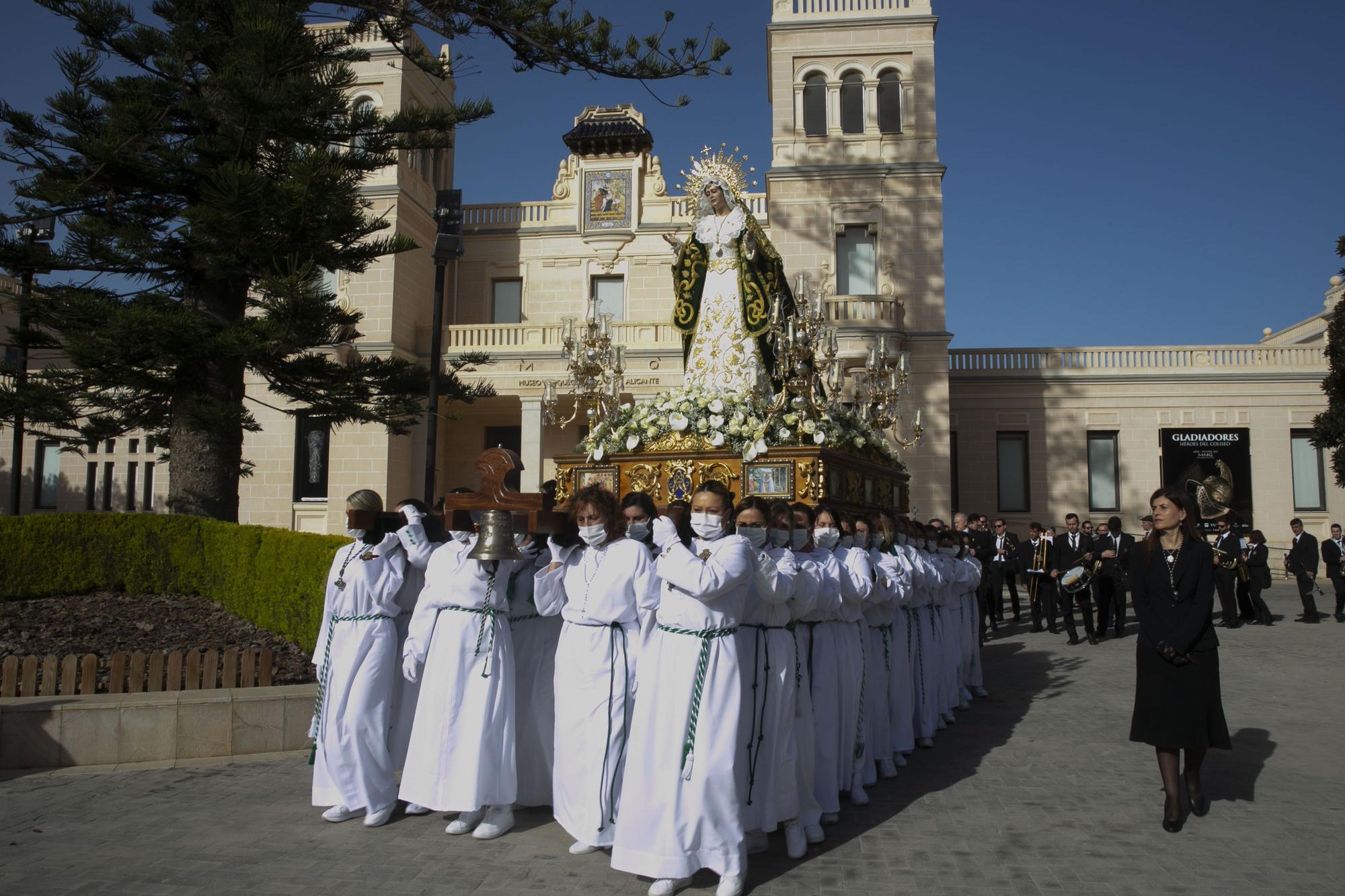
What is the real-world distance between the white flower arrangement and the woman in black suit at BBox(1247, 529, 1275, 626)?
9.03 m

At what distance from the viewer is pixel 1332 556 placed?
16281 millimetres

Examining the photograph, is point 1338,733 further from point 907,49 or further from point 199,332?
point 907,49

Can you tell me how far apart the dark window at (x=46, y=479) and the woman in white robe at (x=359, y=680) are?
2645 cm

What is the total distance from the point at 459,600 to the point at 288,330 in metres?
5.73

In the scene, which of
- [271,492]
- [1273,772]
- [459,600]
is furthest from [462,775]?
[271,492]

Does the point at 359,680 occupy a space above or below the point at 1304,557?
below

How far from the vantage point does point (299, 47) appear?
404 inches

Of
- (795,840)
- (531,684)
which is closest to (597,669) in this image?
(531,684)

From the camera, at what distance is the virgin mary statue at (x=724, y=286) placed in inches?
404

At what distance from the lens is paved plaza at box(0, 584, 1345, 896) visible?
15.2 feet

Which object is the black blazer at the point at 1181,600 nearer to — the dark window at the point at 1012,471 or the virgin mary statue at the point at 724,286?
the virgin mary statue at the point at 724,286

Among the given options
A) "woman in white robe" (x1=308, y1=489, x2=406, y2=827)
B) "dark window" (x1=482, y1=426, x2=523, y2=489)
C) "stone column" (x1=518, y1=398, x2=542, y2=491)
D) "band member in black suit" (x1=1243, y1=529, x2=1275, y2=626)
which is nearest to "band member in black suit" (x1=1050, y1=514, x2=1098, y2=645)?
"band member in black suit" (x1=1243, y1=529, x2=1275, y2=626)

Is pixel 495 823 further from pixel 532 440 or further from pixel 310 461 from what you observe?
pixel 310 461

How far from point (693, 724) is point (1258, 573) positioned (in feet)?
46.3
